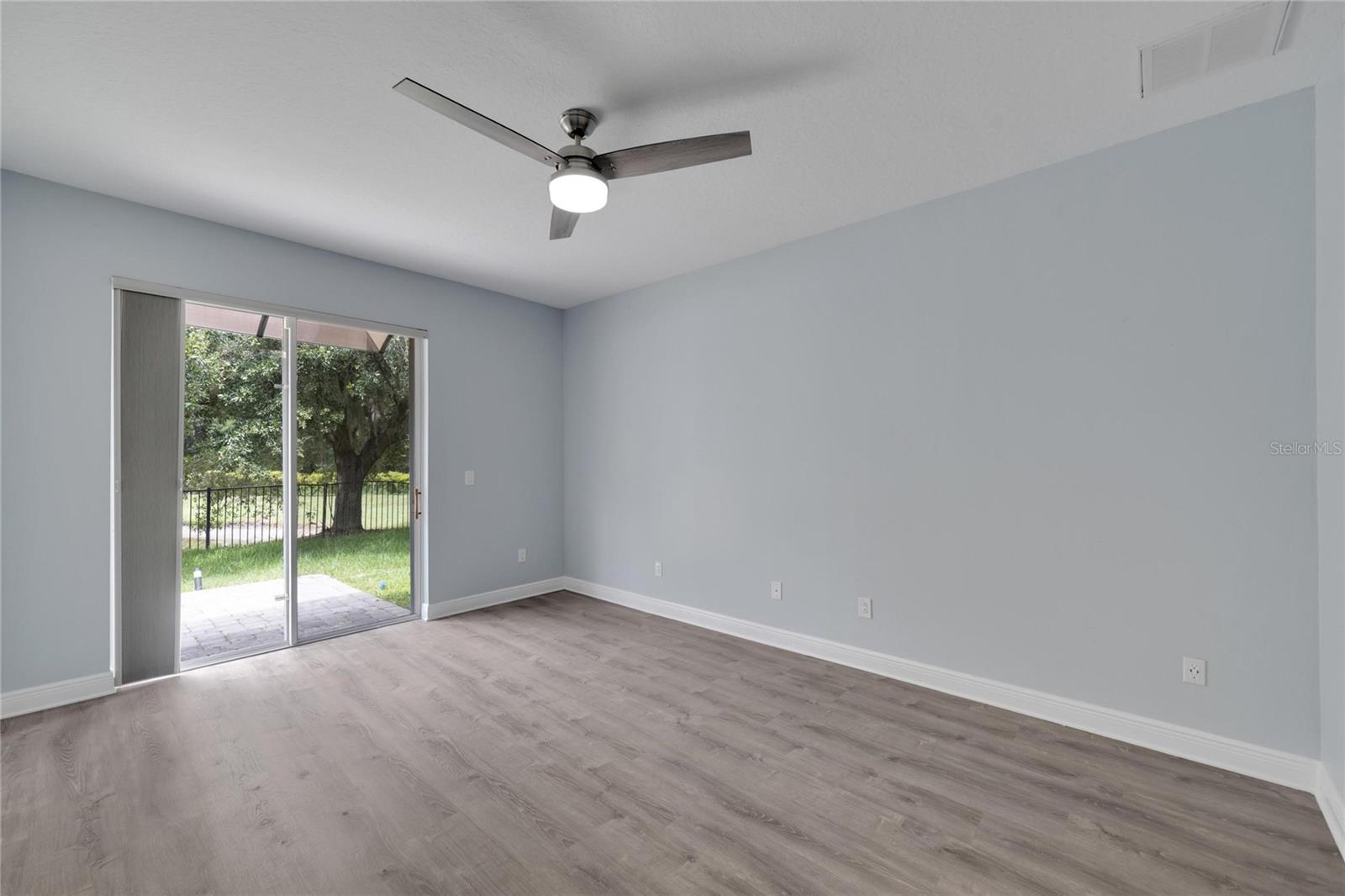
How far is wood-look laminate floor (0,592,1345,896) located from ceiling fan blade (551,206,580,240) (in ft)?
7.98

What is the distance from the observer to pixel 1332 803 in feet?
6.64

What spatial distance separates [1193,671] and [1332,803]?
53 centimetres

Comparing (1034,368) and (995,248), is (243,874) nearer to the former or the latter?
(1034,368)

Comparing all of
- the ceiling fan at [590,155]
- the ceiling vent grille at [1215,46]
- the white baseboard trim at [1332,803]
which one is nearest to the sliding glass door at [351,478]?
the ceiling fan at [590,155]

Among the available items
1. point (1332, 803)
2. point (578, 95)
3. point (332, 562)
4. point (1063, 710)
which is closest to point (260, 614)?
point (332, 562)

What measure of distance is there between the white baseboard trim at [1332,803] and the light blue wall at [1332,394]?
41mm

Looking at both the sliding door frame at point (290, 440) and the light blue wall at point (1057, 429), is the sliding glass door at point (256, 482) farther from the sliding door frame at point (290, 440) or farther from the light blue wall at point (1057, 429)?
the light blue wall at point (1057, 429)

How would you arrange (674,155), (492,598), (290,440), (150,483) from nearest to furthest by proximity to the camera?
1. (674,155)
2. (150,483)
3. (290,440)
4. (492,598)

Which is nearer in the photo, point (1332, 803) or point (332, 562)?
point (1332, 803)

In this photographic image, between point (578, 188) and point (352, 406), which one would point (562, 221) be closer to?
point (578, 188)

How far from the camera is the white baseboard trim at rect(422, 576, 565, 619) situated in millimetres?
4594

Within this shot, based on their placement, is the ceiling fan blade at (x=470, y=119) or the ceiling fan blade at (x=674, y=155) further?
the ceiling fan blade at (x=674, y=155)

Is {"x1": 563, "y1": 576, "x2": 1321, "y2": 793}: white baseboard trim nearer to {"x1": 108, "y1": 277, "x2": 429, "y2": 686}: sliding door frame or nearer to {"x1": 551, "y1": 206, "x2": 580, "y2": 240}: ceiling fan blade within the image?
{"x1": 108, "y1": 277, "x2": 429, "y2": 686}: sliding door frame

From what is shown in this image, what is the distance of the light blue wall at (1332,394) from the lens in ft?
6.41
